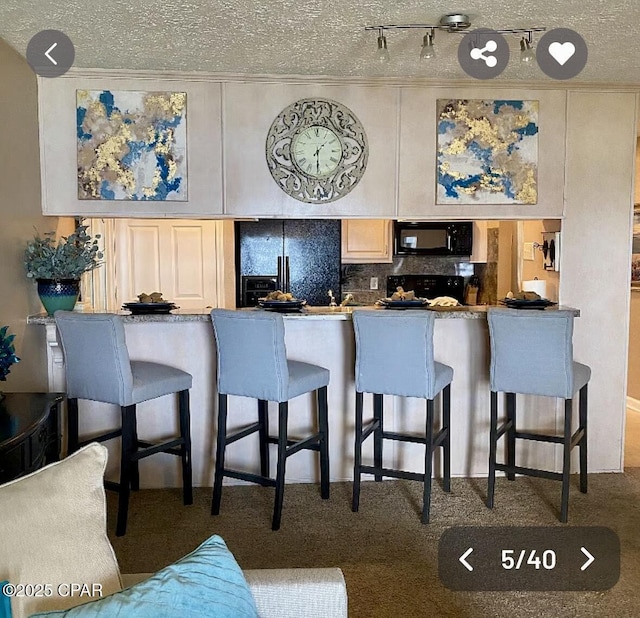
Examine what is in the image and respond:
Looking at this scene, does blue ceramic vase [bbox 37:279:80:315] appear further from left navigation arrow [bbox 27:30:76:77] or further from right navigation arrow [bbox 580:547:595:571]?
right navigation arrow [bbox 580:547:595:571]

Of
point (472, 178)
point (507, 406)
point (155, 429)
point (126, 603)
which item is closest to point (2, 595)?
point (126, 603)

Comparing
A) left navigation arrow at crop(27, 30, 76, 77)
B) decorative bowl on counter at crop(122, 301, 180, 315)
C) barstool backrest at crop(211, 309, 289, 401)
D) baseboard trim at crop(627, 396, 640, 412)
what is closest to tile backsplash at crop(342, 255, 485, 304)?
baseboard trim at crop(627, 396, 640, 412)

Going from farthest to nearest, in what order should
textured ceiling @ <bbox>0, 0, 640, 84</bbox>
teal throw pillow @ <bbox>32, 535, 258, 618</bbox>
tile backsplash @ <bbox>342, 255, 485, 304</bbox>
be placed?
tile backsplash @ <bbox>342, 255, 485, 304</bbox> → textured ceiling @ <bbox>0, 0, 640, 84</bbox> → teal throw pillow @ <bbox>32, 535, 258, 618</bbox>

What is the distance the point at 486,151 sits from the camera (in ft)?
12.8

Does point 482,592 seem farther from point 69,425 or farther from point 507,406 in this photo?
point 69,425

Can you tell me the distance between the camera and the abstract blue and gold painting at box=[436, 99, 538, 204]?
3869mm

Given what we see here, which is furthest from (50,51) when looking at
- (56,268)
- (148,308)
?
(148,308)

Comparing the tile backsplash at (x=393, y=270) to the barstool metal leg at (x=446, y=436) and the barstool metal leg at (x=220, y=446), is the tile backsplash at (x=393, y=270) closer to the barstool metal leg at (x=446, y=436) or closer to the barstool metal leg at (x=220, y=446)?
the barstool metal leg at (x=446, y=436)

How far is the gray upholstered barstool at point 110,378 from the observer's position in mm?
3115

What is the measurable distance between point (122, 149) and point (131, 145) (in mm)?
54

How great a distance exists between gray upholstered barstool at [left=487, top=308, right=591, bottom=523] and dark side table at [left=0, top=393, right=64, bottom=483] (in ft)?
6.85

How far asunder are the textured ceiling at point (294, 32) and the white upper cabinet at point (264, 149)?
120 millimetres

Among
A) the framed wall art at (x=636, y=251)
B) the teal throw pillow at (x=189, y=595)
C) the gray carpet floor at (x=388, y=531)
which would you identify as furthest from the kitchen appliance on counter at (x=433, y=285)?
the teal throw pillow at (x=189, y=595)

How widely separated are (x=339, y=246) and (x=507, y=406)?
231 cm
